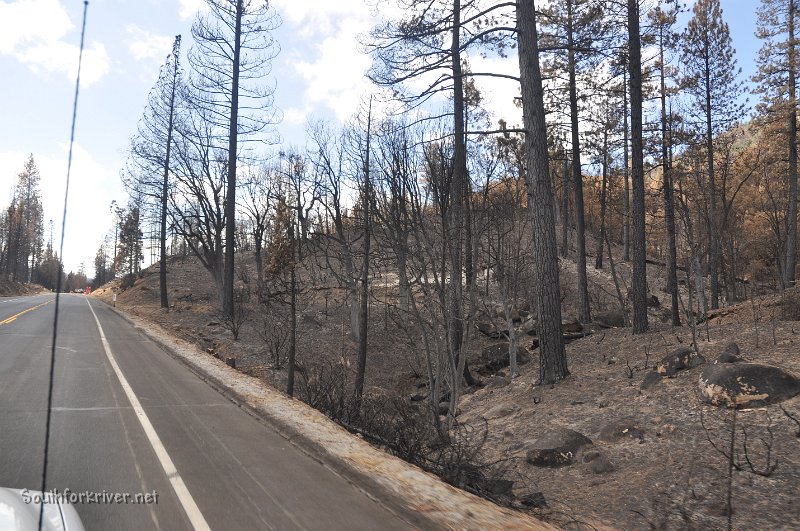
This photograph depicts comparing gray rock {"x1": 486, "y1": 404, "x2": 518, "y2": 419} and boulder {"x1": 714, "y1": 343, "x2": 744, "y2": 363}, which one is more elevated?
boulder {"x1": 714, "y1": 343, "x2": 744, "y2": 363}

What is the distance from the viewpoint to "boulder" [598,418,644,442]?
752 cm

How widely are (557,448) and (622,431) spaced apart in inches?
39.8

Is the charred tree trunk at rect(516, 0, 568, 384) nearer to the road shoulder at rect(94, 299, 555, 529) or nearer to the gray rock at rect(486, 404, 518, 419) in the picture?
the gray rock at rect(486, 404, 518, 419)

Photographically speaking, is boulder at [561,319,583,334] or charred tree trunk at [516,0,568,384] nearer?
charred tree trunk at [516,0,568,384]

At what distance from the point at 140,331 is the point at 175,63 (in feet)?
63.8

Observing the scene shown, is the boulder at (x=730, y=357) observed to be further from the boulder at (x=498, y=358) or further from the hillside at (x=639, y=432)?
the boulder at (x=498, y=358)

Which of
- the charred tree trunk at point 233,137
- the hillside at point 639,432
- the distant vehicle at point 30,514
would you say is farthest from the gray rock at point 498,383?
the charred tree trunk at point 233,137

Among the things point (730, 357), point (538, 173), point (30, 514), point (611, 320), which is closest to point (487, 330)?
point (611, 320)

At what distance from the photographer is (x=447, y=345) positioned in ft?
31.5

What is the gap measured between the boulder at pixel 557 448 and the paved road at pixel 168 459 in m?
3.63

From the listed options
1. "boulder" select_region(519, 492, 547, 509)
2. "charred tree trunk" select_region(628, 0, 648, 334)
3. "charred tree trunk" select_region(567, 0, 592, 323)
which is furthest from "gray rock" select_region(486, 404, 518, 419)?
"charred tree trunk" select_region(567, 0, 592, 323)

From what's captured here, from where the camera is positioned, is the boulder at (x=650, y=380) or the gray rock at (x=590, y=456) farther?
the boulder at (x=650, y=380)

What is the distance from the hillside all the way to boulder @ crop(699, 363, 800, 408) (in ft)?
0.48

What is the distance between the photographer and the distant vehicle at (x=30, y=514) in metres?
2.35
